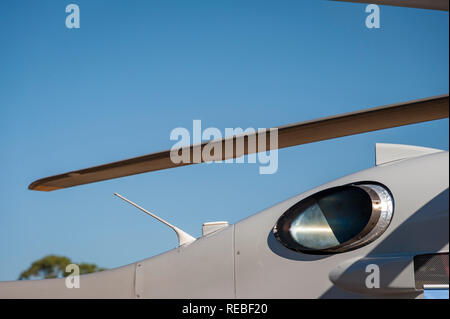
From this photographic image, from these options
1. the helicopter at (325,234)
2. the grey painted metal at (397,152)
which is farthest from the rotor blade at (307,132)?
the grey painted metal at (397,152)

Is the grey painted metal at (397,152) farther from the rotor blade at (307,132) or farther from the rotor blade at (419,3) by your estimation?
the rotor blade at (419,3)

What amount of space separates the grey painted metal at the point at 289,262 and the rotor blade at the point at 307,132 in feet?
1.96

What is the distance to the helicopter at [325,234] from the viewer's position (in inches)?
121

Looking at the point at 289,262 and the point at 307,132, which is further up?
the point at 307,132

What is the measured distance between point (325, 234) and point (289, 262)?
1.08 feet

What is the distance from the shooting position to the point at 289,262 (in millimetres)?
3670

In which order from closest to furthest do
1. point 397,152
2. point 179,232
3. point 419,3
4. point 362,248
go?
point 419,3 < point 362,248 < point 397,152 < point 179,232

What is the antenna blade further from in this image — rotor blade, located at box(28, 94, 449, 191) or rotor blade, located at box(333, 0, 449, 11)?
rotor blade, located at box(333, 0, 449, 11)

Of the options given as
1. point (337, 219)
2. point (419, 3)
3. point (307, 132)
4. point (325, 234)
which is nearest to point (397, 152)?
Answer: point (337, 219)

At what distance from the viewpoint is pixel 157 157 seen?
354 centimetres

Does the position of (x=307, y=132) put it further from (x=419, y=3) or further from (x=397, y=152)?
(x=419, y=3)

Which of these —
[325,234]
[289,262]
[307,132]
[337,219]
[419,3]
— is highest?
[419,3]

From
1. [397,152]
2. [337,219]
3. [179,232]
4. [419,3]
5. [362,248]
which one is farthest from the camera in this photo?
[179,232]
